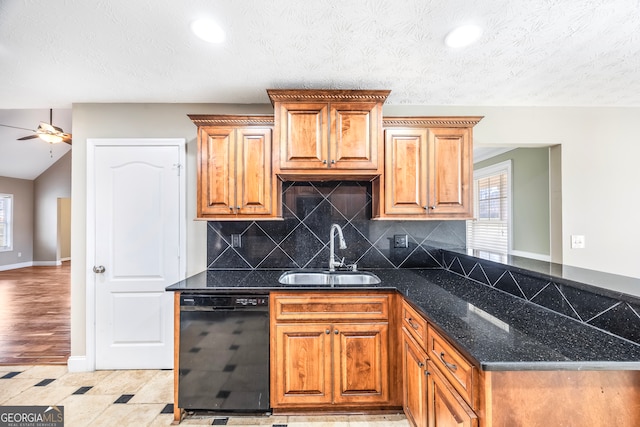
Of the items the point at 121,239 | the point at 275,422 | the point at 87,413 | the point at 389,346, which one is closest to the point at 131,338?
the point at 87,413

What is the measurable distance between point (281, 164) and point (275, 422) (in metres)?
1.78

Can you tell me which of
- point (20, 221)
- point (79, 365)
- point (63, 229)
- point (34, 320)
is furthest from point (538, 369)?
point (63, 229)

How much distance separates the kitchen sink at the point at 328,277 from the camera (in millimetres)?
2471

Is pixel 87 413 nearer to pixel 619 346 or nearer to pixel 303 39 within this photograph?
pixel 303 39

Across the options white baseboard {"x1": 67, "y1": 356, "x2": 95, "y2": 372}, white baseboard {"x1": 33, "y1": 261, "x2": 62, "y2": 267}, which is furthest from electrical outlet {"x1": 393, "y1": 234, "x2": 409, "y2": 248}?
white baseboard {"x1": 33, "y1": 261, "x2": 62, "y2": 267}

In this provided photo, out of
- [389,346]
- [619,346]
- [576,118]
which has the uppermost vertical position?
[576,118]

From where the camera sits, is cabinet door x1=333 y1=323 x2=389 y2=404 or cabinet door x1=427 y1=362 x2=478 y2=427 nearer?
cabinet door x1=427 y1=362 x2=478 y2=427

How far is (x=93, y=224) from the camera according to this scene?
2.62 meters

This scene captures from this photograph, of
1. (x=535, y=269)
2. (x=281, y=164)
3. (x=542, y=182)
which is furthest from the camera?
(x=542, y=182)

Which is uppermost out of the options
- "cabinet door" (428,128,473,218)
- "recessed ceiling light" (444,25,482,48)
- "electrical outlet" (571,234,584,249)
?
"recessed ceiling light" (444,25,482,48)

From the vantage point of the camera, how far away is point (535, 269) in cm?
168

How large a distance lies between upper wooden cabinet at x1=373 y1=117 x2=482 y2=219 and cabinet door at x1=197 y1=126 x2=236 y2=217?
119 cm

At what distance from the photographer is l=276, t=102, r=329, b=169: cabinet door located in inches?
88.9

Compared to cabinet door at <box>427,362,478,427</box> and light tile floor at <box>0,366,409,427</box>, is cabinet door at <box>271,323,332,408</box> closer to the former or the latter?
light tile floor at <box>0,366,409,427</box>
